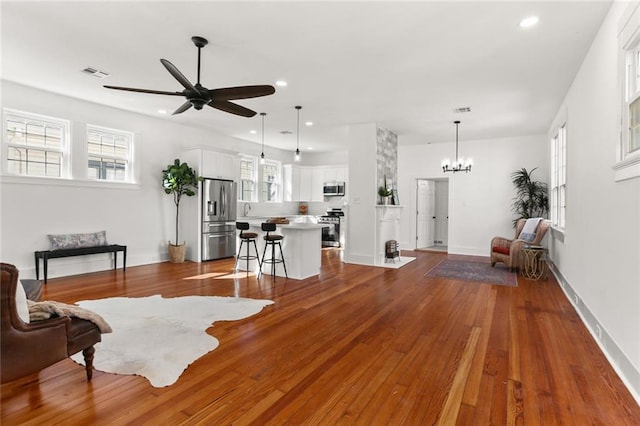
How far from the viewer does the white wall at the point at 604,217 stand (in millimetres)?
2363

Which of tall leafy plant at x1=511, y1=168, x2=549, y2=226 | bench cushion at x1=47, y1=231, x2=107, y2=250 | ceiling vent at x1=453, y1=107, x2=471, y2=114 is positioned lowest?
bench cushion at x1=47, y1=231, x2=107, y2=250

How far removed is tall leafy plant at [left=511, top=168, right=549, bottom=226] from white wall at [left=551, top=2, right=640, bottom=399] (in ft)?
10.8

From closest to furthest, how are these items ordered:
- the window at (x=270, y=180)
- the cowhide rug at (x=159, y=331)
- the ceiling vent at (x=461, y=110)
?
the cowhide rug at (x=159, y=331) < the ceiling vent at (x=461, y=110) < the window at (x=270, y=180)

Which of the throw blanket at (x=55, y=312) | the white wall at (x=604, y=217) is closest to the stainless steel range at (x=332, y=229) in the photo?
the white wall at (x=604, y=217)

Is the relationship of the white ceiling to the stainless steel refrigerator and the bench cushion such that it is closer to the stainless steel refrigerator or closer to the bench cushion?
the stainless steel refrigerator

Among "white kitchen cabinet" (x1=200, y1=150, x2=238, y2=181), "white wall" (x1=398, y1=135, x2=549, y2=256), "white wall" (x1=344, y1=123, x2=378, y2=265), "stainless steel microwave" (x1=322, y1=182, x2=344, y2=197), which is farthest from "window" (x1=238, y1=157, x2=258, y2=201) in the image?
"white wall" (x1=398, y1=135, x2=549, y2=256)

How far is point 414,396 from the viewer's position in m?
2.15

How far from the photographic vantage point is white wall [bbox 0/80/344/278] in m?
5.07

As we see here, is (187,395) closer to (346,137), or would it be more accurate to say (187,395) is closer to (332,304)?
(332,304)

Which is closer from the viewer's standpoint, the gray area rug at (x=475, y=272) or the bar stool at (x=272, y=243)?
the bar stool at (x=272, y=243)

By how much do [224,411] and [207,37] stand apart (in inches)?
135

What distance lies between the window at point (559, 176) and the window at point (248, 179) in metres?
6.98

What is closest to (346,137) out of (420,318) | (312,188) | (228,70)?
(312,188)

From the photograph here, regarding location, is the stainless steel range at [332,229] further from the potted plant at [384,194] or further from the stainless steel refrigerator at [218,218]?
the stainless steel refrigerator at [218,218]
